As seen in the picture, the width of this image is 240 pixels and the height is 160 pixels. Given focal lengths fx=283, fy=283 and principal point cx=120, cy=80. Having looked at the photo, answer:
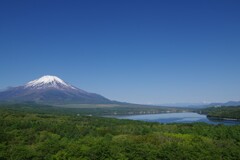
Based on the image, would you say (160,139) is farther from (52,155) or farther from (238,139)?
(52,155)

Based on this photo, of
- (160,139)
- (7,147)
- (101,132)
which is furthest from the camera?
(101,132)

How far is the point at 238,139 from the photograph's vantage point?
4950 centimetres

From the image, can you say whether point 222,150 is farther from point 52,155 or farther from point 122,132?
point 122,132

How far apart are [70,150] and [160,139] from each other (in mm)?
18399

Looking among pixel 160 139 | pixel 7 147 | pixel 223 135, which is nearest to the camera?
pixel 7 147

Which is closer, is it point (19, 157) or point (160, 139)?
point (19, 157)

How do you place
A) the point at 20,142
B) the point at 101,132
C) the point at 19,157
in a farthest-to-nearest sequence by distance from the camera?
Answer: the point at 101,132 → the point at 20,142 → the point at 19,157

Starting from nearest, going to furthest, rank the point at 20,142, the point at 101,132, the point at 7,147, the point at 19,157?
1. the point at 19,157
2. the point at 7,147
3. the point at 20,142
4. the point at 101,132

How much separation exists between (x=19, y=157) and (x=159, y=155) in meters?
16.4

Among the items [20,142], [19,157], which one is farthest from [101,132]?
[19,157]

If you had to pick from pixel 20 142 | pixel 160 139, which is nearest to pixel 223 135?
pixel 160 139

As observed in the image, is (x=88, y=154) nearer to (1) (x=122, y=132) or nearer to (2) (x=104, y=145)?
(2) (x=104, y=145)

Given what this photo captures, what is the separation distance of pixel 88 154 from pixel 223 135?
97.5 feet

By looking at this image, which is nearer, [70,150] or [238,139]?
[70,150]
